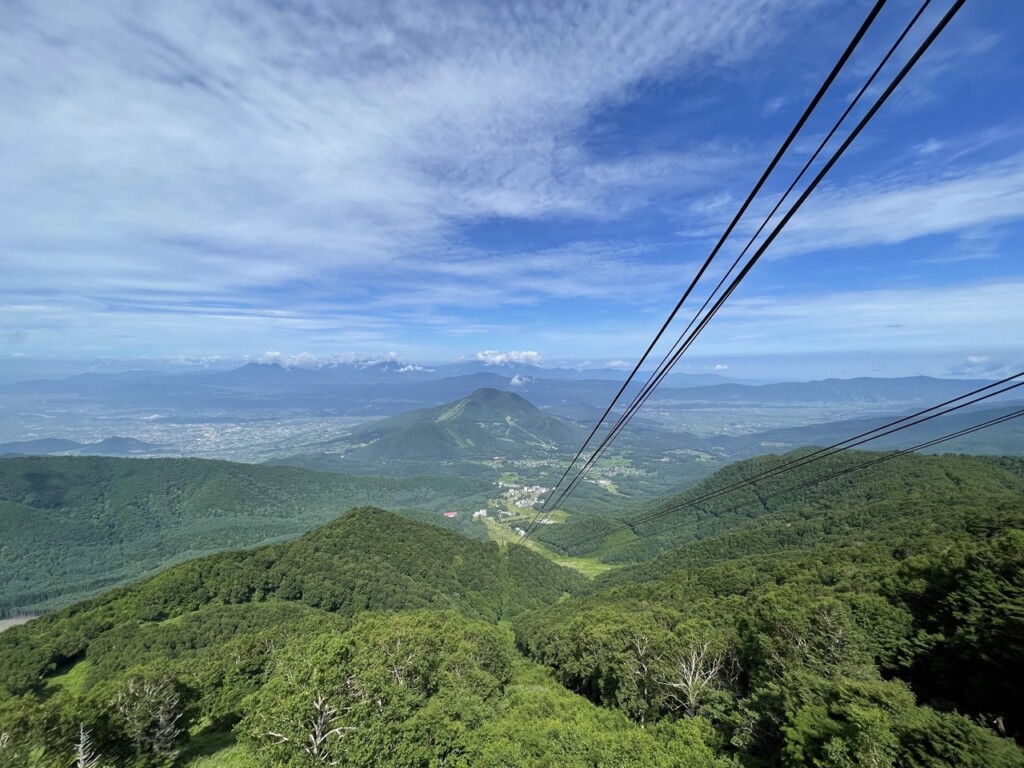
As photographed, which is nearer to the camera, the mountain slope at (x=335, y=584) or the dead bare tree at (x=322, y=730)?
the dead bare tree at (x=322, y=730)

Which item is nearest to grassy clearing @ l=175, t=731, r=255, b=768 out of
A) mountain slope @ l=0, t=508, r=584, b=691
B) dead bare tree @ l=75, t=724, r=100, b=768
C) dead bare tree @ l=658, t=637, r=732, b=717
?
dead bare tree @ l=75, t=724, r=100, b=768

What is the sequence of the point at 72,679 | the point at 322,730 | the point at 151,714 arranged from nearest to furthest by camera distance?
the point at 322,730 < the point at 151,714 < the point at 72,679

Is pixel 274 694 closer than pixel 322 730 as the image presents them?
No

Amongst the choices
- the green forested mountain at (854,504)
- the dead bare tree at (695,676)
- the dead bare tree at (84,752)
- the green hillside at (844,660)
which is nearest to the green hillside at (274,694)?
the dead bare tree at (84,752)

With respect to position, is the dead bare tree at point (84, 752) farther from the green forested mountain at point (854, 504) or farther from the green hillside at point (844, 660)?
the green forested mountain at point (854, 504)

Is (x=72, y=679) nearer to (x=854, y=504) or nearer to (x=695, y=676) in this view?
(x=695, y=676)

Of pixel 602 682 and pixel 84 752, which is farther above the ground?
pixel 84 752

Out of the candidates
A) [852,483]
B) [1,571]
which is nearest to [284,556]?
[852,483]

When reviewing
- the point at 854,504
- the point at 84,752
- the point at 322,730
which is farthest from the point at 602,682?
the point at 854,504

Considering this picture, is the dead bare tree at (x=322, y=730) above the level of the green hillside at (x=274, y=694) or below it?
above

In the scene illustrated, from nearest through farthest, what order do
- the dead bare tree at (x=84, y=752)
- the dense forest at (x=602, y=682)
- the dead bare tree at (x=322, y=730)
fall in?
1. the dense forest at (x=602, y=682)
2. the dead bare tree at (x=322, y=730)
3. the dead bare tree at (x=84, y=752)

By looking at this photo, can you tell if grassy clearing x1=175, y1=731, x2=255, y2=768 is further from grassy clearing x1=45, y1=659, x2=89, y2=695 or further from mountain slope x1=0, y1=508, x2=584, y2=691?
mountain slope x1=0, y1=508, x2=584, y2=691

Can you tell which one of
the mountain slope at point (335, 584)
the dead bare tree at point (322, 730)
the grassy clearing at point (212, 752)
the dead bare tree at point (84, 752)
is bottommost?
the mountain slope at point (335, 584)
